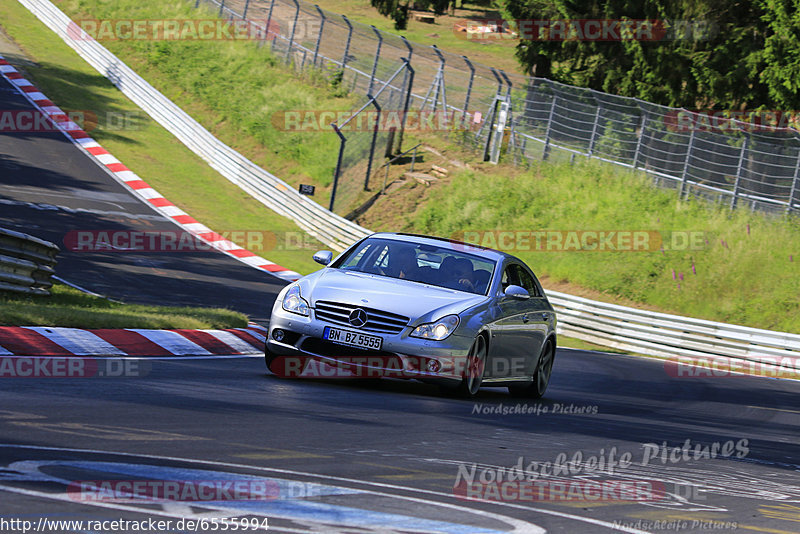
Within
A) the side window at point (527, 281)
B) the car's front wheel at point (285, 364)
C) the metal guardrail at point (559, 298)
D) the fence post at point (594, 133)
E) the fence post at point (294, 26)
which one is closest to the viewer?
the car's front wheel at point (285, 364)

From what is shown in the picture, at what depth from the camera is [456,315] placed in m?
9.36

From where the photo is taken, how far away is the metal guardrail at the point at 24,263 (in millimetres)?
12141

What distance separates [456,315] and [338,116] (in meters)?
29.5

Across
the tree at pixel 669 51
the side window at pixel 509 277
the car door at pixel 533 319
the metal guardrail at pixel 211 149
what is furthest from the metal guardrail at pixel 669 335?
the side window at pixel 509 277

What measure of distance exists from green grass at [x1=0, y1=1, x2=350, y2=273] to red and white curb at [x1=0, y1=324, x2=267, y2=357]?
14238mm

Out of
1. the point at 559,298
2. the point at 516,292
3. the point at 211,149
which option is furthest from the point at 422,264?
the point at 211,149

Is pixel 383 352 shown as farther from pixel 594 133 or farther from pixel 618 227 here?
pixel 594 133

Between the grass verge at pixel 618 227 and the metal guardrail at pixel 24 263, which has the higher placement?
the metal guardrail at pixel 24 263

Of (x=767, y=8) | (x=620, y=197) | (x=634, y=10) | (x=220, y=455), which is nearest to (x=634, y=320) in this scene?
(x=620, y=197)

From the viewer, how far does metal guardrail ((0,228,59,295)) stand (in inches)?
478

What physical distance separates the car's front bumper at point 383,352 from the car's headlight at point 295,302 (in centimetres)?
6

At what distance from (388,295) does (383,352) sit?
1.82 ft

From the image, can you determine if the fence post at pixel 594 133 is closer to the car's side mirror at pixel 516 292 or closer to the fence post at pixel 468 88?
the fence post at pixel 468 88

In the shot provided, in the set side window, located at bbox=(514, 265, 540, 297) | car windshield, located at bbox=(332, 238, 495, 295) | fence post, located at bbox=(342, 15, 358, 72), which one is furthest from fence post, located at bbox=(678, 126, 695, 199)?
car windshield, located at bbox=(332, 238, 495, 295)
